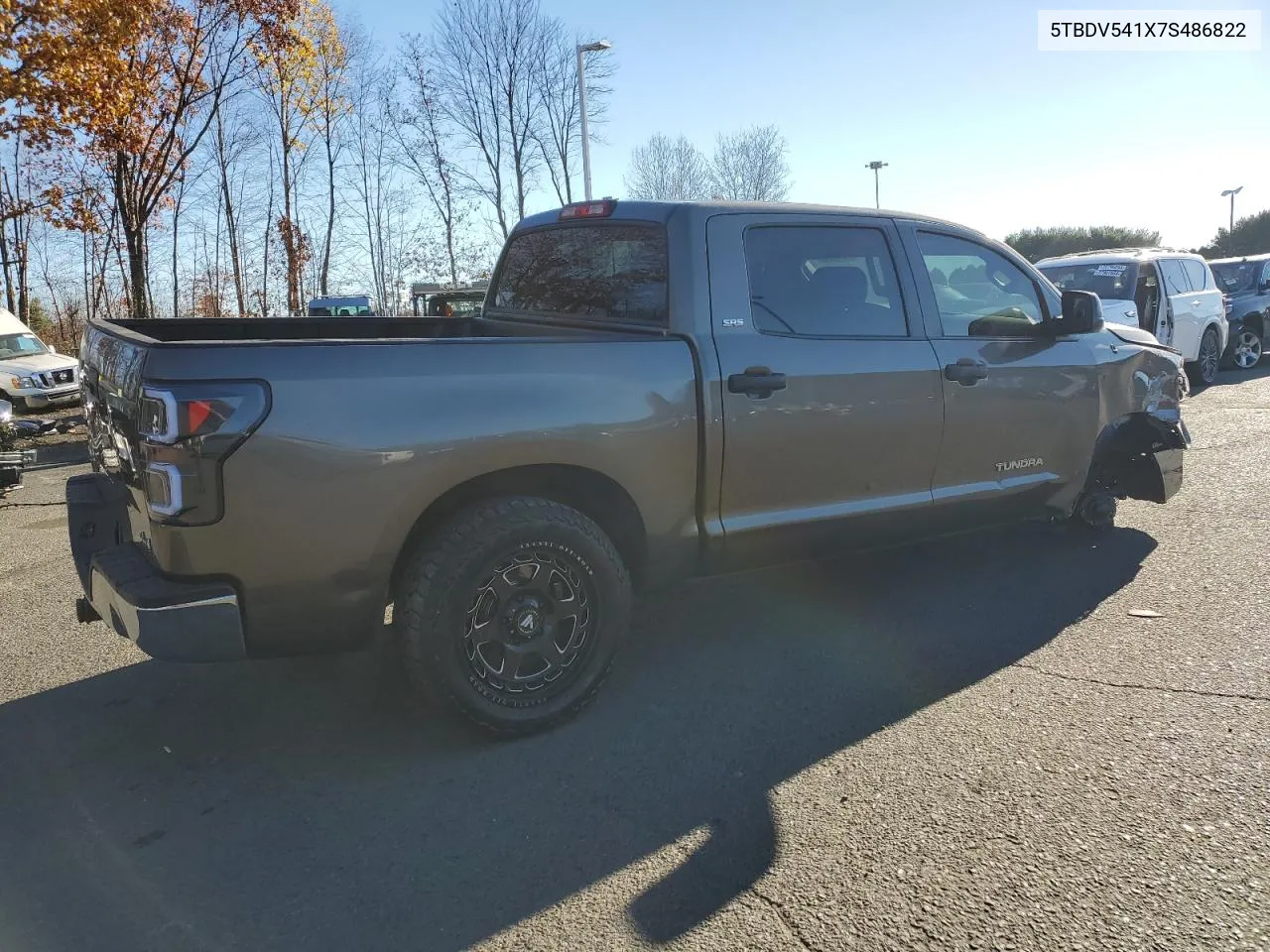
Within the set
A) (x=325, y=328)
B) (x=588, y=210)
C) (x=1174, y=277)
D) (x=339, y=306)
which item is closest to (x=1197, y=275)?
(x=1174, y=277)

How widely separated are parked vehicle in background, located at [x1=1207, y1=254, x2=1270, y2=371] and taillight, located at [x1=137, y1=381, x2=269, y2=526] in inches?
629

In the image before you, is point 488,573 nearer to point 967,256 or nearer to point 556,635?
point 556,635

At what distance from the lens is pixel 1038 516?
5043 mm

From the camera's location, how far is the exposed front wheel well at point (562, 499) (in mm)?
3168

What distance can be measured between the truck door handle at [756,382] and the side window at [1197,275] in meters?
11.3

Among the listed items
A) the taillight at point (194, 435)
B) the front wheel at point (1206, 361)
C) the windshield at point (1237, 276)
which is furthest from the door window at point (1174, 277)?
the taillight at point (194, 435)

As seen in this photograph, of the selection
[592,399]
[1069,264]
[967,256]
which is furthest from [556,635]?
[1069,264]

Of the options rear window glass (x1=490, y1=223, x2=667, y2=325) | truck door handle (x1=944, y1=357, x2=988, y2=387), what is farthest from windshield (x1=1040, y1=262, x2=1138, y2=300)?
rear window glass (x1=490, y1=223, x2=667, y2=325)

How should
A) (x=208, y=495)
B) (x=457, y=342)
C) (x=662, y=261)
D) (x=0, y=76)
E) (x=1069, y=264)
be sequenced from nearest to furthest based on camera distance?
(x=208, y=495) < (x=457, y=342) < (x=662, y=261) < (x=0, y=76) < (x=1069, y=264)

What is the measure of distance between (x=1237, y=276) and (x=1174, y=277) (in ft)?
16.4

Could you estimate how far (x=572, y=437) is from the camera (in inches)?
128

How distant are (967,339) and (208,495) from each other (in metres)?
3.47

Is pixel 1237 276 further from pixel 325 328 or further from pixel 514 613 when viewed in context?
pixel 514 613

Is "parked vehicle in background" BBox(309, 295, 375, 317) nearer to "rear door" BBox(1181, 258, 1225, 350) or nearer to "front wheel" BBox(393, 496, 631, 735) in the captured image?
"rear door" BBox(1181, 258, 1225, 350)
